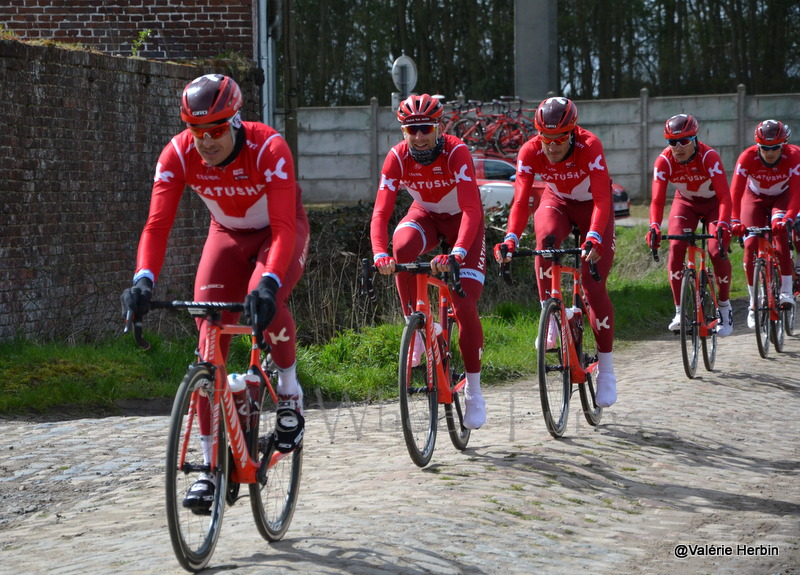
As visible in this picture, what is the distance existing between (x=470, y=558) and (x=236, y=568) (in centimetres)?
109

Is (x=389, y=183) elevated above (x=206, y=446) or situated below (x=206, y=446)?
above

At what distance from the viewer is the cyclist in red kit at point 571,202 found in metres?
8.01

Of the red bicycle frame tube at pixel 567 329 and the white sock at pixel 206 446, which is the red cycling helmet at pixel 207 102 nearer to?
the white sock at pixel 206 446

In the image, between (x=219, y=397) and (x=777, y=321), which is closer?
(x=219, y=397)

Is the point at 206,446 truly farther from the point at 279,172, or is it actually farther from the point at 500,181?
the point at 500,181

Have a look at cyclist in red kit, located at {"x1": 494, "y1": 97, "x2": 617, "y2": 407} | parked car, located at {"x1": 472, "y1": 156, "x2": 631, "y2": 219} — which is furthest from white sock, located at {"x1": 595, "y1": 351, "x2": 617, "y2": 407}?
parked car, located at {"x1": 472, "y1": 156, "x2": 631, "y2": 219}

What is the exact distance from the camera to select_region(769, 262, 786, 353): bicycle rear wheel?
12.2m

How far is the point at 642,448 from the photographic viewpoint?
7.94m

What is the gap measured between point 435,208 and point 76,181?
542cm

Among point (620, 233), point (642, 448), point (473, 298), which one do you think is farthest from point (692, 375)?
point (620, 233)

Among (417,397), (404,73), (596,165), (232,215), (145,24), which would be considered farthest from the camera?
(404,73)

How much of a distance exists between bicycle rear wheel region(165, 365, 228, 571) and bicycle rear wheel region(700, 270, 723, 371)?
6.97m

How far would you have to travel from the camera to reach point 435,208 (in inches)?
303

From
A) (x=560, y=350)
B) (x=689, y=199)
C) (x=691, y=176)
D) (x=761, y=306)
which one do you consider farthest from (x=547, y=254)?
(x=761, y=306)
